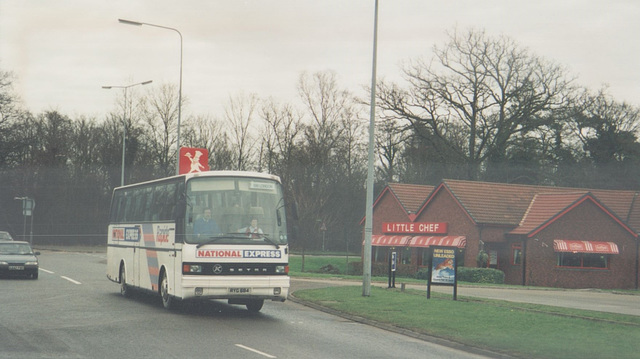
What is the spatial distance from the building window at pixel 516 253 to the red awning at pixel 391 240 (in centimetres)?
744

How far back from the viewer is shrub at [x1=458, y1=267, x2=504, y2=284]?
40.7 m

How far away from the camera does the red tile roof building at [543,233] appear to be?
4366cm

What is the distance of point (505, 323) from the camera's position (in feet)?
53.7

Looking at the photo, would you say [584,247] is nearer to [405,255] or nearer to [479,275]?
[479,275]

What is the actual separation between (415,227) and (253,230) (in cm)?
3419

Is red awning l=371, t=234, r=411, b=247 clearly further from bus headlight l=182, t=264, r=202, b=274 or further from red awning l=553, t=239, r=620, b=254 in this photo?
bus headlight l=182, t=264, r=202, b=274

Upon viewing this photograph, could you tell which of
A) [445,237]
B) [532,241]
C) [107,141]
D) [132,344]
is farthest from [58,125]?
[132,344]

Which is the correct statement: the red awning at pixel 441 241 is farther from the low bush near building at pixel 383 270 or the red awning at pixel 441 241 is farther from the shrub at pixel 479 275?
the shrub at pixel 479 275

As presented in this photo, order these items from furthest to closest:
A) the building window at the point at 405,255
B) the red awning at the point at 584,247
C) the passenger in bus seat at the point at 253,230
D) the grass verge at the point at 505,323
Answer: the building window at the point at 405,255, the red awning at the point at 584,247, the passenger in bus seat at the point at 253,230, the grass verge at the point at 505,323

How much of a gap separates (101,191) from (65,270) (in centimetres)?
3845

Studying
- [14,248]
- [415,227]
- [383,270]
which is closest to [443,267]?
[14,248]

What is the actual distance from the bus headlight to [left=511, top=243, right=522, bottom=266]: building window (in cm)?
3140

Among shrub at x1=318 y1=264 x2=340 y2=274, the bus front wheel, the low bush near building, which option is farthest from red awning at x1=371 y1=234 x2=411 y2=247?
the bus front wheel

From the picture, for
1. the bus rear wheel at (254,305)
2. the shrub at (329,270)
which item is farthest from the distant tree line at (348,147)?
the bus rear wheel at (254,305)
